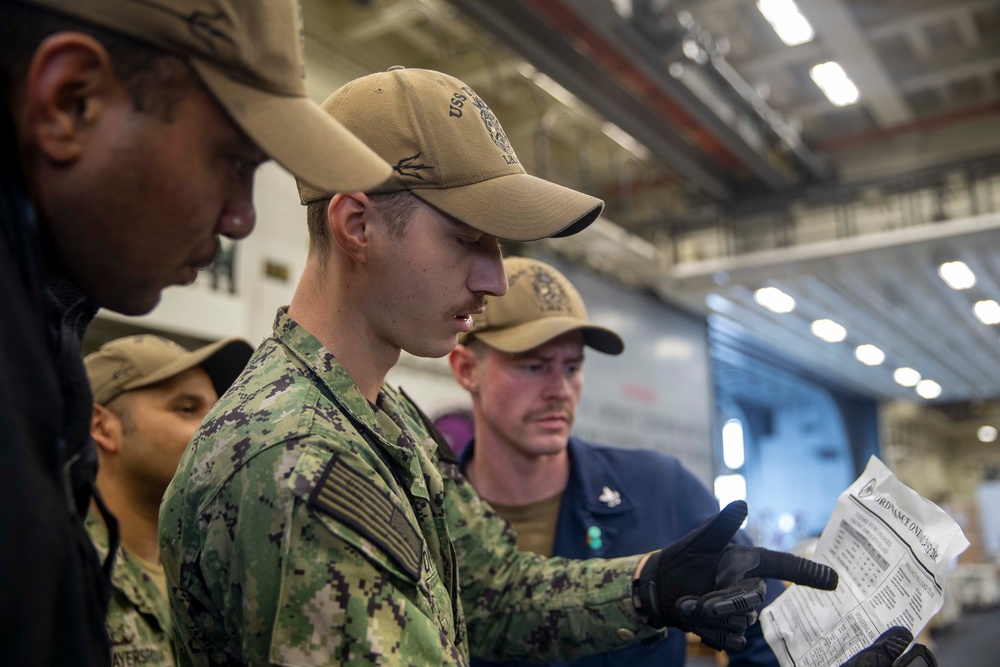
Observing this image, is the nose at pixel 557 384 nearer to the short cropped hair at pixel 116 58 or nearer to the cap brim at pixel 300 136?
the cap brim at pixel 300 136

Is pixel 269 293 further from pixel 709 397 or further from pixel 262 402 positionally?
pixel 709 397

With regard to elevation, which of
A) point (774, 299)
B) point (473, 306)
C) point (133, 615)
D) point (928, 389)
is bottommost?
point (133, 615)

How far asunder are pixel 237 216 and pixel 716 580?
2.96ft

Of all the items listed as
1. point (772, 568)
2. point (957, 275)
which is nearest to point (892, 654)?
point (772, 568)

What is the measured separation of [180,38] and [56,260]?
202 millimetres

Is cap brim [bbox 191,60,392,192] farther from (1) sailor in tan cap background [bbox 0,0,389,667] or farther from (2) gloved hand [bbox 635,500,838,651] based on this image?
(2) gloved hand [bbox 635,500,838,651]

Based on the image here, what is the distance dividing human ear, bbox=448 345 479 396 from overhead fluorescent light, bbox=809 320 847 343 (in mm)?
7761

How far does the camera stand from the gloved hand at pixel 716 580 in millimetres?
1181

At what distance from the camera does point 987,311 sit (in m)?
8.50

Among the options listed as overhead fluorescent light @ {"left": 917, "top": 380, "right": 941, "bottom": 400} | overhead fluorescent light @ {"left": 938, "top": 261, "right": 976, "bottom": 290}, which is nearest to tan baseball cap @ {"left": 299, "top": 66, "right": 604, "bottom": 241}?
overhead fluorescent light @ {"left": 938, "top": 261, "right": 976, "bottom": 290}

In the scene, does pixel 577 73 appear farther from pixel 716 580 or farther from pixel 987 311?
pixel 987 311

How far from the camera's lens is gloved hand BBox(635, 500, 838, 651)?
1181mm

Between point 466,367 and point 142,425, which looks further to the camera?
point 142,425

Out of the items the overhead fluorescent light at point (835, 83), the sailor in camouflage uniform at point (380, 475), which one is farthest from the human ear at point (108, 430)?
the overhead fluorescent light at point (835, 83)
